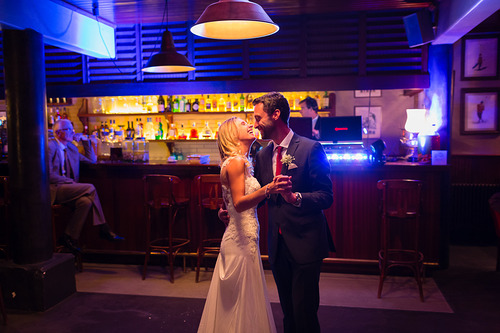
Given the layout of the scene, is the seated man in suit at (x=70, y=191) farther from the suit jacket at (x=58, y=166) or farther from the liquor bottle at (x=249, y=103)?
the liquor bottle at (x=249, y=103)

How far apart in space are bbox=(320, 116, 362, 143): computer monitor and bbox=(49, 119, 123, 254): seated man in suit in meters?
2.88

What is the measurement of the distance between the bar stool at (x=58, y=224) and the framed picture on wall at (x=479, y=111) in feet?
18.0

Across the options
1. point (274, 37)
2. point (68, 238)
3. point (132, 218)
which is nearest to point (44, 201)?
point (68, 238)

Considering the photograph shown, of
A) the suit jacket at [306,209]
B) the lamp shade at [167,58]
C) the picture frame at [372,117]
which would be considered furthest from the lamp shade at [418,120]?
the suit jacket at [306,209]

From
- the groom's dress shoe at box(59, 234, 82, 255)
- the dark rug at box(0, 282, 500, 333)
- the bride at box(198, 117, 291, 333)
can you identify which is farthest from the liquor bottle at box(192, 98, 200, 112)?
the bride at box(198, 117, 291, 333)

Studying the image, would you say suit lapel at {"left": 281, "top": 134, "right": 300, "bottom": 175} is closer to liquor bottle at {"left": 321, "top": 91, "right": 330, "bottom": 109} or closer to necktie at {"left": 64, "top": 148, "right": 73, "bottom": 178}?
necktie at {"left": 64, "top": 148, "right": 73, "bottom": 178}

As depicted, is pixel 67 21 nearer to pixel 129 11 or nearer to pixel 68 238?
pixel 129 11

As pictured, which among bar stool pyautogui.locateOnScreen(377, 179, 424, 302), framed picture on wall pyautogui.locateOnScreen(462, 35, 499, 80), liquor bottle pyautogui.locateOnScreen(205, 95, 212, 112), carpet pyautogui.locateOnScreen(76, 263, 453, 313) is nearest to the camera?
carpet pyautogui.locateOnScreen(76, 263, 453, 313)

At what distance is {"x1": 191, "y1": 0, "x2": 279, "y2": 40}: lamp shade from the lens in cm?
257

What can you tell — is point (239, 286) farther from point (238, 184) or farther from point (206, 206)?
point (206, 206)

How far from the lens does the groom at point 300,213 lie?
2338 millimetres

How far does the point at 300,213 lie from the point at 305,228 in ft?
0.29

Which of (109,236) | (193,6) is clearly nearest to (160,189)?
(109,236)

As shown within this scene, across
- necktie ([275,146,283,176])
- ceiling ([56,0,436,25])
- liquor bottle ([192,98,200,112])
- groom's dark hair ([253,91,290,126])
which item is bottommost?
necktie ([275,146,283,176])
